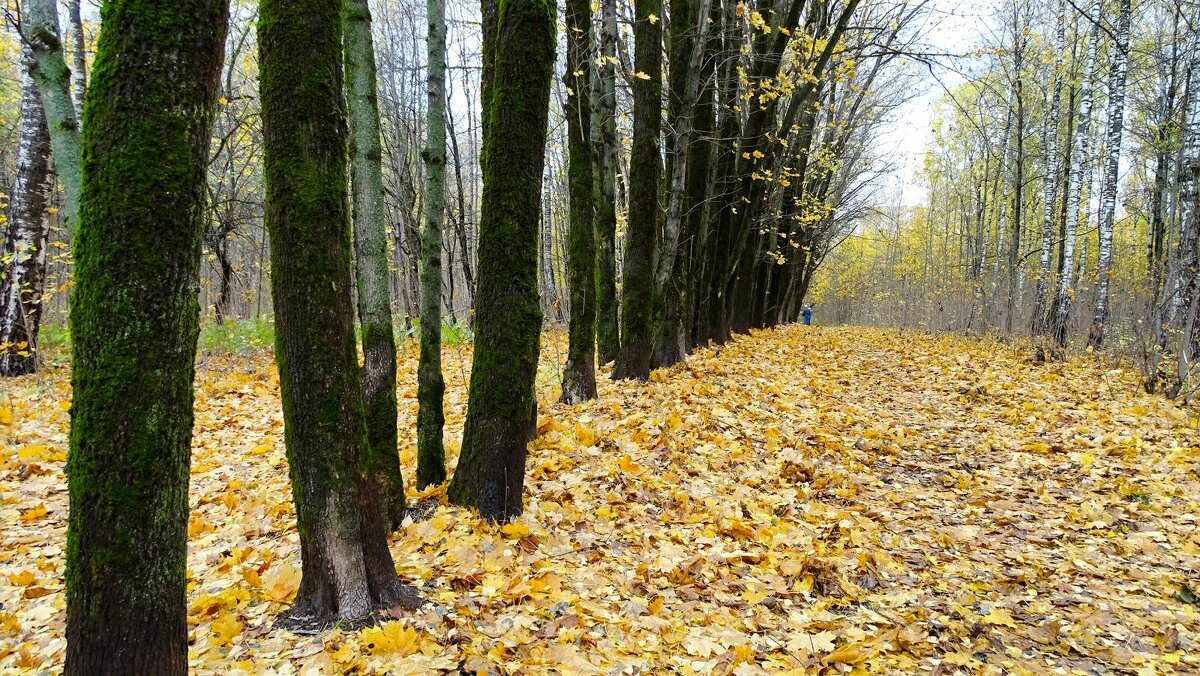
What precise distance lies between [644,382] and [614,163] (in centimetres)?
335

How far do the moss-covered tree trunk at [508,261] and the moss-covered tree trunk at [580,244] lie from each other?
294 centimetres

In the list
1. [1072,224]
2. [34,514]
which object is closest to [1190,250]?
[1072,224]

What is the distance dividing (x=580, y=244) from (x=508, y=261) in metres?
3.22

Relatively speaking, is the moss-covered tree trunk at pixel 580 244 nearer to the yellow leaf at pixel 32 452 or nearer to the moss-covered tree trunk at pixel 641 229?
the moss-covered tree trunk at pixel 641 229

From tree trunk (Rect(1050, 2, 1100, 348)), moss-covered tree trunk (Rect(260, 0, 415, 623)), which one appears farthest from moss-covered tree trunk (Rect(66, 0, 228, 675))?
tree trunk (Rect(1050, 2, 1100, 348))

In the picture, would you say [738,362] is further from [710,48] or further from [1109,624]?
[1109,624]

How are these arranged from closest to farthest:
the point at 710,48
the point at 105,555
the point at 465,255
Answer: the point at 105,555 < the point at 710,48 < the point at 465,255

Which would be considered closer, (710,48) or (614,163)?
(614,163)

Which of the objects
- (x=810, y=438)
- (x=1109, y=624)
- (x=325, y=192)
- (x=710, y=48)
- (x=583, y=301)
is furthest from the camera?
(x=710, y=48)

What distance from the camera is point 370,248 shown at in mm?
4066

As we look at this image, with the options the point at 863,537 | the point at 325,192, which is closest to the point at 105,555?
the point at 325,192

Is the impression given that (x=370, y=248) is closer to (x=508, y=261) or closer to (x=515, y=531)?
(x=508, y=261)

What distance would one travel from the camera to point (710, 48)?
1185 cm

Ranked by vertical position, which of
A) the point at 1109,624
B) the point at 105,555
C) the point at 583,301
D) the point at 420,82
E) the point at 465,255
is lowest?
the point at 1109,624
